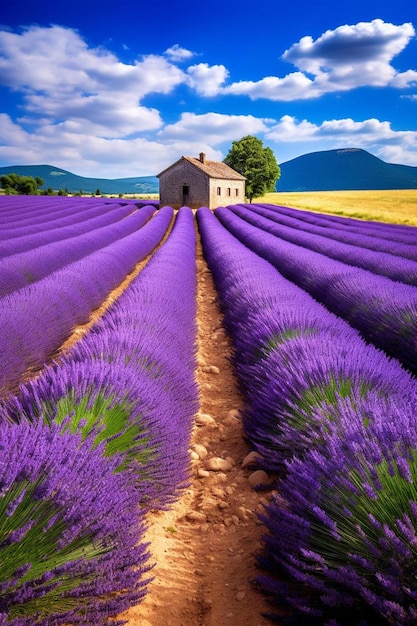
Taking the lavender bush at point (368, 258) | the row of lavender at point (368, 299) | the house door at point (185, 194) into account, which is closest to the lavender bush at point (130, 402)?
the row of lavender at point (368, 299)

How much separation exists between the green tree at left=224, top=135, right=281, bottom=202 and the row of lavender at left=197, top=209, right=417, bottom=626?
40902 millimetres

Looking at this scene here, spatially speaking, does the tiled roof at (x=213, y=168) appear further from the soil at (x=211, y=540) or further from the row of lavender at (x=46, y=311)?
the soil at (x=211, y=540)

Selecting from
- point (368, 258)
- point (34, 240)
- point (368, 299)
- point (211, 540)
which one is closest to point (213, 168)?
point (34, 240)

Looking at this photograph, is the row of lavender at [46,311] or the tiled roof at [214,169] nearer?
the row of lavender at [46,311]

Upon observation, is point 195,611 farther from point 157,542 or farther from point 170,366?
point 170,366

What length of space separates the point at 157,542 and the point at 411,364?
237cm

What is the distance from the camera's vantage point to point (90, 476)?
127 cm

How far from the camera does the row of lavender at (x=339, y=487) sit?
104 cm

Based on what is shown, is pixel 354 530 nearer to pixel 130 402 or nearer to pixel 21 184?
pixel 130 402

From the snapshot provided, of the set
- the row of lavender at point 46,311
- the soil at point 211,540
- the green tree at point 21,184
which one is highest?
the green tree at point 21,184

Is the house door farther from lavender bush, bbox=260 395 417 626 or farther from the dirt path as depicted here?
lavender bush, bbox=260 395 417 626

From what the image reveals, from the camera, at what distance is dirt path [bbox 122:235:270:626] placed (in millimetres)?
1387

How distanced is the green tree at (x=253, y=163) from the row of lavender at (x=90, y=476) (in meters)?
41.0

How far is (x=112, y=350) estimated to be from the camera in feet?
7.84
